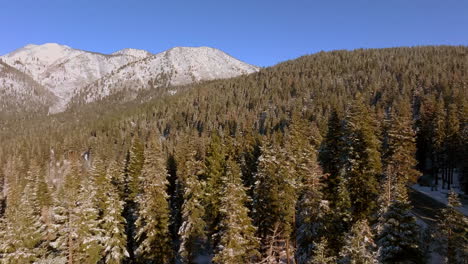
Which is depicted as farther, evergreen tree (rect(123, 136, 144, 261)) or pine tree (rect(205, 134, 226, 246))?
evergreen tree (rect(123, 136, 144, 261))

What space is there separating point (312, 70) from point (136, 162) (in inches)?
6867

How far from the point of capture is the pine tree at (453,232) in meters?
16.8

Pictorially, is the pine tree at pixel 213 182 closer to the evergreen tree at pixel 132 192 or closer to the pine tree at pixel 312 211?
the evergreen tree at pixel 132 192

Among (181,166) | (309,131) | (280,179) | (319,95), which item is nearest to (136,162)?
(181,166)

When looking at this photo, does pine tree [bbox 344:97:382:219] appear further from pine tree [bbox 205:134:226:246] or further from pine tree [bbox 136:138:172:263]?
pine tree [bbox 136:138:172:263]

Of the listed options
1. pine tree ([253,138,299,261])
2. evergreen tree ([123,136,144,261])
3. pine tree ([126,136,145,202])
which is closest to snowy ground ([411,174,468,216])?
pine tree ([253,138,299,261])

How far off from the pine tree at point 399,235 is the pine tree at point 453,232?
5.01 ft

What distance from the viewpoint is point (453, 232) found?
1733 cm

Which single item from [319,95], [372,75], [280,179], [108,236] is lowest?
[108,236]

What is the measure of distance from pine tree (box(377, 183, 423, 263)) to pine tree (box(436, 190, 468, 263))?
153 centimetres

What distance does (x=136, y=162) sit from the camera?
44844 mm

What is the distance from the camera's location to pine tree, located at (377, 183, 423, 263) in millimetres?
17422

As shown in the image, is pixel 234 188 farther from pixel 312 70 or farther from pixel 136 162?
pixel 312 70

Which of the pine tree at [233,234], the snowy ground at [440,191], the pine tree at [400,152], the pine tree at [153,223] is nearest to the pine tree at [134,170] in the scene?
the pine tree at [153,223]
